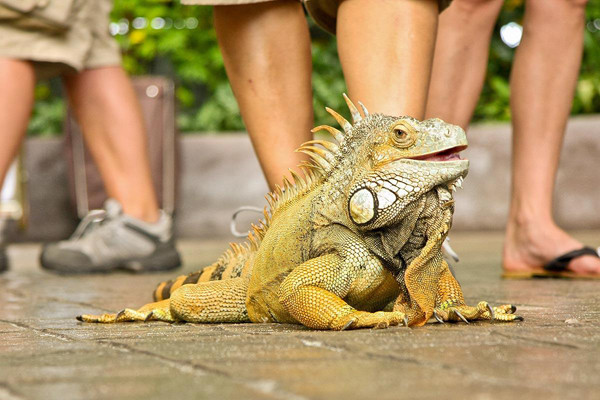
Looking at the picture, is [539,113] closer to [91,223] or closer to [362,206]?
[362,206]

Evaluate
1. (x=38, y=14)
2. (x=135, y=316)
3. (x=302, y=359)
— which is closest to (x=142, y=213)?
(x=38, y=14)

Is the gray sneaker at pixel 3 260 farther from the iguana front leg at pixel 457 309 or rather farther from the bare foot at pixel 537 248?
the iguana front leg at pixel 457 309

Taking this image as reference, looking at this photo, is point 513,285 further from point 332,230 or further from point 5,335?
point 5,335

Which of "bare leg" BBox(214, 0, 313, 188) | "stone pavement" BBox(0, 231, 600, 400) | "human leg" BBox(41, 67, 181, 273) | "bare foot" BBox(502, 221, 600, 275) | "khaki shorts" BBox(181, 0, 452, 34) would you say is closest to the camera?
"stone pavement" BBox(0, 231, 600, 400)

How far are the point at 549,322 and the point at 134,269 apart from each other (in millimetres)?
3303

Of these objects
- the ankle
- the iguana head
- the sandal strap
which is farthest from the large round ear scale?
the ankle

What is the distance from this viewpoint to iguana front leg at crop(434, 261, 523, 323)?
2785mm

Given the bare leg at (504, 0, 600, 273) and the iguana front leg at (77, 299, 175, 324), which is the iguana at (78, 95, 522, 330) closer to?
the iguana front leg at (77, 299, 175, 324)

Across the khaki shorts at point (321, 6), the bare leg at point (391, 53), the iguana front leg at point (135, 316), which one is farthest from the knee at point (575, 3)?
the iguana front leg at point (135, 316)

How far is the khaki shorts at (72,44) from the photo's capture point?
5.37 metres

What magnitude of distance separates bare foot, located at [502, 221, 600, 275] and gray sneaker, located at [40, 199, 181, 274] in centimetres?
202

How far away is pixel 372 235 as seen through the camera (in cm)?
272

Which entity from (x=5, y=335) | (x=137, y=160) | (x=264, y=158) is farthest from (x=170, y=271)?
(x=5, y=335)

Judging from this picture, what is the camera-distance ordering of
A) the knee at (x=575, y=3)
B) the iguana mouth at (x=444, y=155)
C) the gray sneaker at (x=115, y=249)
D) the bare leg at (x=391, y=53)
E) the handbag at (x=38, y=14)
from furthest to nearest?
the gray sneaker at (x=115, y=249) < the handbag at (x=38, y=14) < the knee at (x=575, y=3) < the bare leg at (x=391, y=53) < the iguana mouth at (x=444, y=155)
